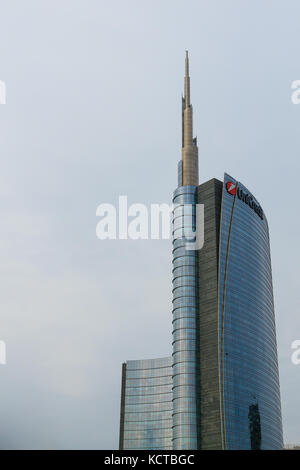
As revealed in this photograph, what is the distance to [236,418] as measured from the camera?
197m

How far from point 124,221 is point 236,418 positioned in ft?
256

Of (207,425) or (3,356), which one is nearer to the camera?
(3,356)

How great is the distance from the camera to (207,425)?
197 metres
